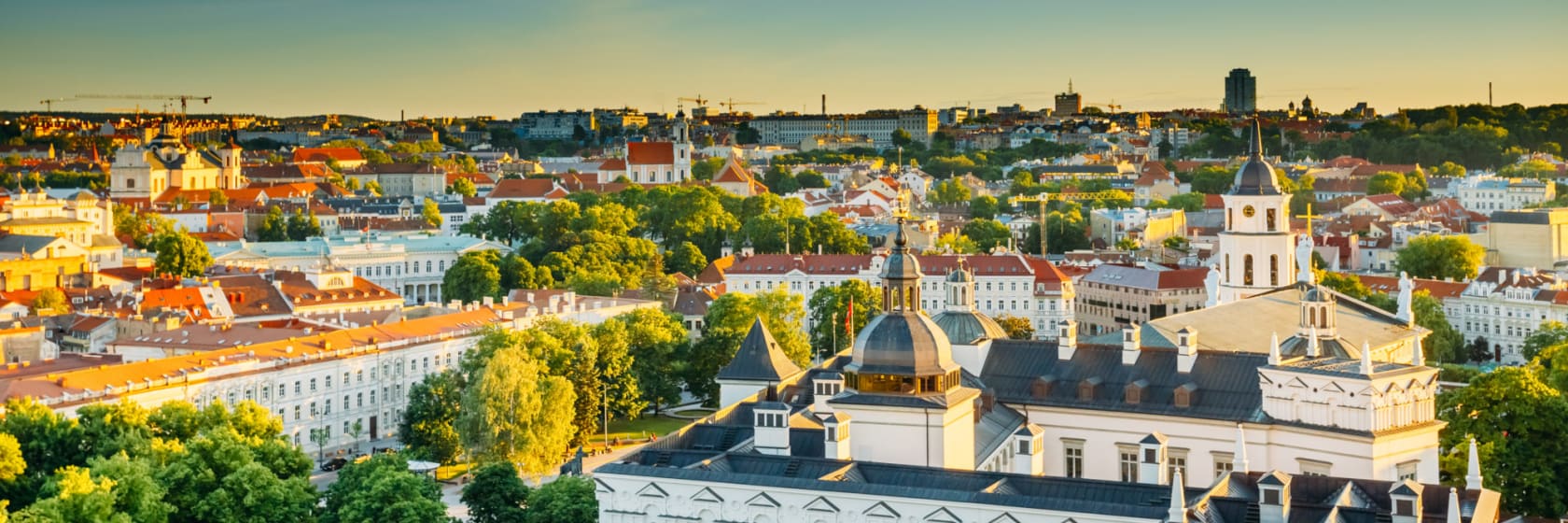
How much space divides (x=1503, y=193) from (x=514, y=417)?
105 meters

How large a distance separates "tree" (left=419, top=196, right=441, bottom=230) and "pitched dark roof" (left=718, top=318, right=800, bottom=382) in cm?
8276

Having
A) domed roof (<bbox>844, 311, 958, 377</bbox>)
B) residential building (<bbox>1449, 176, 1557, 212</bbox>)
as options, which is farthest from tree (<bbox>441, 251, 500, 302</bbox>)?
residential building (<bbox>1449, 176, 1557, 212</bbox>)

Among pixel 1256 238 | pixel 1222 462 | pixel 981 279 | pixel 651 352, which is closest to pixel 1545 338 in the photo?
pixel 1256 238

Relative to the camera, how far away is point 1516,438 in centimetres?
4662

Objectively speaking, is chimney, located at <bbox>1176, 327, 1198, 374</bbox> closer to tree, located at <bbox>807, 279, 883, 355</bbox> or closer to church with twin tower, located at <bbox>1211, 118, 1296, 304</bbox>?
church with twin tower, located at <bbox>1211, 118, 1296, 304</bbox>

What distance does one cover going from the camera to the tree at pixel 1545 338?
74.2 metres

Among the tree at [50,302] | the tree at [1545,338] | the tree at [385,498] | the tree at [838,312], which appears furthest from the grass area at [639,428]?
the tree at [1545,338]

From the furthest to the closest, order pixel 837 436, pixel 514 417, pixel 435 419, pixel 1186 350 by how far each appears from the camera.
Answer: pixel 435 419, pixel 514 417, pixel 1186 350, pixel 837 436

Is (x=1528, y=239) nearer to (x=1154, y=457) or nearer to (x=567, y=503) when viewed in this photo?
(x=1154, y=457)

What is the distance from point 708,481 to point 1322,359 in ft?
46.3

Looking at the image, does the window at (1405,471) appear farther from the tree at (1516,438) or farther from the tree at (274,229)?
the tree at (274,229)

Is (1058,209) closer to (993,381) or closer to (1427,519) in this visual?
(993,381)

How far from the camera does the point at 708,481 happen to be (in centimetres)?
3600

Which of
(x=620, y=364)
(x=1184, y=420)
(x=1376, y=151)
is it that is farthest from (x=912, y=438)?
(x=1376, y=151)
